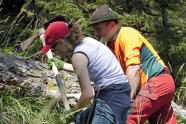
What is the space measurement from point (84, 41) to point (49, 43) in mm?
397

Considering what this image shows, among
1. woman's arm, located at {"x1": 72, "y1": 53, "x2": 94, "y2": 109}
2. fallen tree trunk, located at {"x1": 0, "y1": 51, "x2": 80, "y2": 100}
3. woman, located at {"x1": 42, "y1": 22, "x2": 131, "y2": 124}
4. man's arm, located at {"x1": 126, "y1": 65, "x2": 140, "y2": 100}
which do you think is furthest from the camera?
fallen tree trunk, located at {"x1": 0, "y1": 51, "x2": 80, "y2": 100}

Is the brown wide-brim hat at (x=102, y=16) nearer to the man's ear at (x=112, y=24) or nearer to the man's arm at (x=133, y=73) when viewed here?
the man's ear at (x=112, y=24)

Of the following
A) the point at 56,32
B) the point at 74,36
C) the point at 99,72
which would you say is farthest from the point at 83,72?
the point at 56,32

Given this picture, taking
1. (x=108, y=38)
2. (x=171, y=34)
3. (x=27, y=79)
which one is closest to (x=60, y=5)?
(x=27, y=79)

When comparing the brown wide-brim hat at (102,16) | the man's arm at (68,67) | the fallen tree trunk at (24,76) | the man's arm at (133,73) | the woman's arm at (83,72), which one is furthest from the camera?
the fallen tree trunk at (24,76)

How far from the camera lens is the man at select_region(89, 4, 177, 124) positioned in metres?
2.49

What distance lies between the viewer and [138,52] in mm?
2506

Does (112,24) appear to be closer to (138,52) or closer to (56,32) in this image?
(138,52)

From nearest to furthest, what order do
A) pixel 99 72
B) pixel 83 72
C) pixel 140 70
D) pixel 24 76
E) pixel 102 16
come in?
pixel 83 72 < pixel 99 72 < pixel 140 70 < pixel 102 16 < pixel 24 76

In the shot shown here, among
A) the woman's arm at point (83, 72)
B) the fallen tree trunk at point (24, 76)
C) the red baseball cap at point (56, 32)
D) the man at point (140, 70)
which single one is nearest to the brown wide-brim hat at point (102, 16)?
the man at point (140, 70)

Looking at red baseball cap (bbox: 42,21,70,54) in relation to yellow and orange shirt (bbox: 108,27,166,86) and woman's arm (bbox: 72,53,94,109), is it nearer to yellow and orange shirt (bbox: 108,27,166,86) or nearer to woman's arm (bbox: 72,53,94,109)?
woman's arm (bbox: 72,53,94,109)

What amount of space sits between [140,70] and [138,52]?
0.95ft

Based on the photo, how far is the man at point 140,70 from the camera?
2486mm

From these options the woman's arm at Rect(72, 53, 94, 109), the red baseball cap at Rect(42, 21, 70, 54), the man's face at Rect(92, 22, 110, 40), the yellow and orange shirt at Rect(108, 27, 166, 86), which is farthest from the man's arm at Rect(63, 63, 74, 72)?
the woman's arm at Rect(72, 53, 94, 109)
